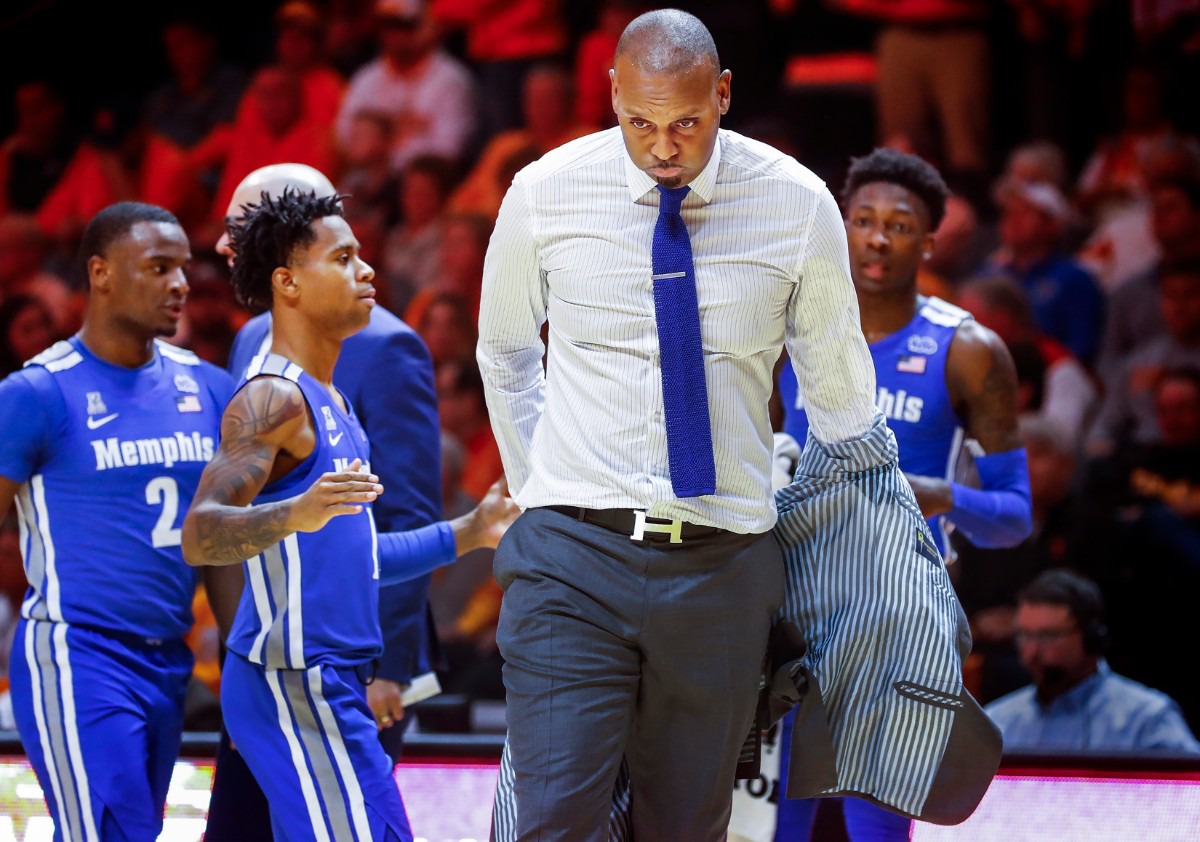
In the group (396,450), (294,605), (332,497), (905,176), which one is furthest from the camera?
(905,176)

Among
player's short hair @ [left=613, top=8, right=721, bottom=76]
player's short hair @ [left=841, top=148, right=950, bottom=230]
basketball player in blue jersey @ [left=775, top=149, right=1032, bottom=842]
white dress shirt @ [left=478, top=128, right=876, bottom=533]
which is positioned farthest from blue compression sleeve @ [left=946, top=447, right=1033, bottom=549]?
player's short hair @ [left=613, top=8, right=721, bottom=76]

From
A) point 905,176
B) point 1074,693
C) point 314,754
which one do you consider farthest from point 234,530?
point 1074,693

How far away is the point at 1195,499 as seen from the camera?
602 cm

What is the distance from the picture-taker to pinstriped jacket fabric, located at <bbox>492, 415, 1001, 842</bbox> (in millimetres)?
2738

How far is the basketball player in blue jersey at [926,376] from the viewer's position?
3.78 meters

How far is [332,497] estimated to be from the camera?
9.05 ft

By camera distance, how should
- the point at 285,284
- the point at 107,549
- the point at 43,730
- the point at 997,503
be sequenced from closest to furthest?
the point at 285,284, the point at 43,730, the point at 107,549, the point at 997,503

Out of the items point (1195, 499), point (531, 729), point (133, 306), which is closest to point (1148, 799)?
point (531, 729)

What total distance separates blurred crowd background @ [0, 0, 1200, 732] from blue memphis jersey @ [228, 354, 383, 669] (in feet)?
7.94

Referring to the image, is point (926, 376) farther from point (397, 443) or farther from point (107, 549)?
point (107, 549)

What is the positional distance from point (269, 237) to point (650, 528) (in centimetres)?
125

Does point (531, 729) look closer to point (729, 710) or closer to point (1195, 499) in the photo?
point (729, 710)

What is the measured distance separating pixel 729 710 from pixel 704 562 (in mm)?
264

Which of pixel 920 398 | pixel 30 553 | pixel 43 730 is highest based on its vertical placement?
pixel 920 398
